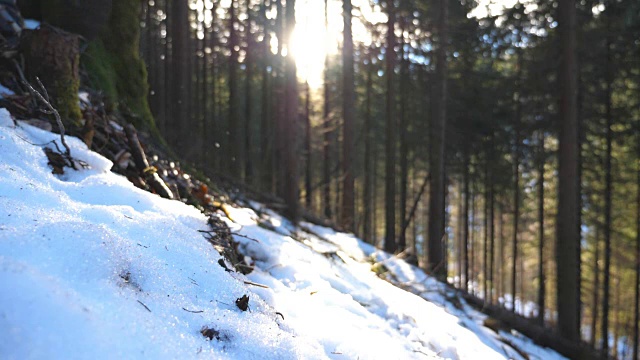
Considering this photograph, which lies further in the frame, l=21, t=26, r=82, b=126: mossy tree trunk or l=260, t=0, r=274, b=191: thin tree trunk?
l=260, t=0, r=274, b=191: thin tree trunk

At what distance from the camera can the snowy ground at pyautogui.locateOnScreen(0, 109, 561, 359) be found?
1383 millimetres

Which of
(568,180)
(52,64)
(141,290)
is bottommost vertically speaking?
(568,180)

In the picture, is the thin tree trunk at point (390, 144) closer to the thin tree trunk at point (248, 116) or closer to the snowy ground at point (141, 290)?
the thin tree trunk at point (248, 116)

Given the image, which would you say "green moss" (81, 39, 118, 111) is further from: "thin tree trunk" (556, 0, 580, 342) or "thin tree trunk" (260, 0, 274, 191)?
"thin tree trunk" (260, 0, 274, 191)

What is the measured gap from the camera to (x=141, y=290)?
1.84 meters

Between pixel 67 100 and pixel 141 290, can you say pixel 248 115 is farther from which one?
pixel 141 290

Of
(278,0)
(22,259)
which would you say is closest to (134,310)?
(22,259)

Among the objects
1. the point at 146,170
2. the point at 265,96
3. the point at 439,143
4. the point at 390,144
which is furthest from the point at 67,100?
the point at 265,96

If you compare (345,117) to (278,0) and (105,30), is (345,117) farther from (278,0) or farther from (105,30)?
(105,30)

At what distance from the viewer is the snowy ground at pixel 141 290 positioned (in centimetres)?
138

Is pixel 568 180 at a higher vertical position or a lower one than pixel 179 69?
lower

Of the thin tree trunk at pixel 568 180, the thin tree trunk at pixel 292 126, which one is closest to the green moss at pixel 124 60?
the thin tree trunk at pixel 292 126

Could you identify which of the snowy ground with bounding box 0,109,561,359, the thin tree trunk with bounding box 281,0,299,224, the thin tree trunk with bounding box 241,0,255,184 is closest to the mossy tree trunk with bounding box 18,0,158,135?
the snowy ground with bounding box 0,109,561,359

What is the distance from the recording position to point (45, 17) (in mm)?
5859
